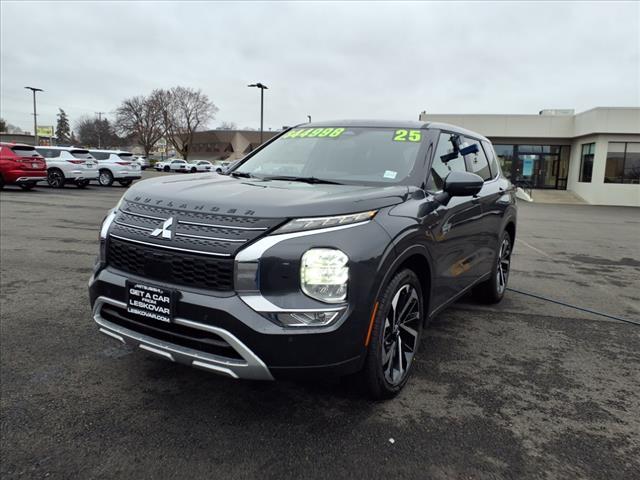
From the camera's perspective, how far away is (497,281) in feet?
17.4

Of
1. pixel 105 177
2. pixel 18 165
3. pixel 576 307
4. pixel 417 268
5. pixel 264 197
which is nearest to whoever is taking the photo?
pixel 264 197

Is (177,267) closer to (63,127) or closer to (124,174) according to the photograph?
(124,174)

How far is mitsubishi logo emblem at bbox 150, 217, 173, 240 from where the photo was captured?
2.67 meters

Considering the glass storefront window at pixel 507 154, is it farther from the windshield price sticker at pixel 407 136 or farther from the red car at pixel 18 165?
the windshield price sticker at pixel 407 136

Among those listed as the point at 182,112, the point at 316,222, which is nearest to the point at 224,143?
the point at 182,112

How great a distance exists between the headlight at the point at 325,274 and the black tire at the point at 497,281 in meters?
3.02

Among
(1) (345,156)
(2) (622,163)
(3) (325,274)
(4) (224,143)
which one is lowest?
(3) (325,274)

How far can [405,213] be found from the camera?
3.02 meters

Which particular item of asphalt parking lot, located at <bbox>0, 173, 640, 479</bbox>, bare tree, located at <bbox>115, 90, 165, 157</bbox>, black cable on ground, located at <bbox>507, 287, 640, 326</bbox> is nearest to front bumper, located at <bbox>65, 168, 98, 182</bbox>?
asphalt parking lot, located at <bbox>0, 173, 640, 479</bbox>

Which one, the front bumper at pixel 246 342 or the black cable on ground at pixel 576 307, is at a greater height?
the front bumper at pixel 246 342

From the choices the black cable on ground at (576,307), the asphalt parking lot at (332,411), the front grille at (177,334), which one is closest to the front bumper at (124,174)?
the asphalt parking lot at (332,411)

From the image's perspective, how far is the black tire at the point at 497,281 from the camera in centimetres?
518

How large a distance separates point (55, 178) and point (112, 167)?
3283mm

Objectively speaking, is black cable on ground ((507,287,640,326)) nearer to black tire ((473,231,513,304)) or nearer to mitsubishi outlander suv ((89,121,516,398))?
black tire ((473,231,513,304))
